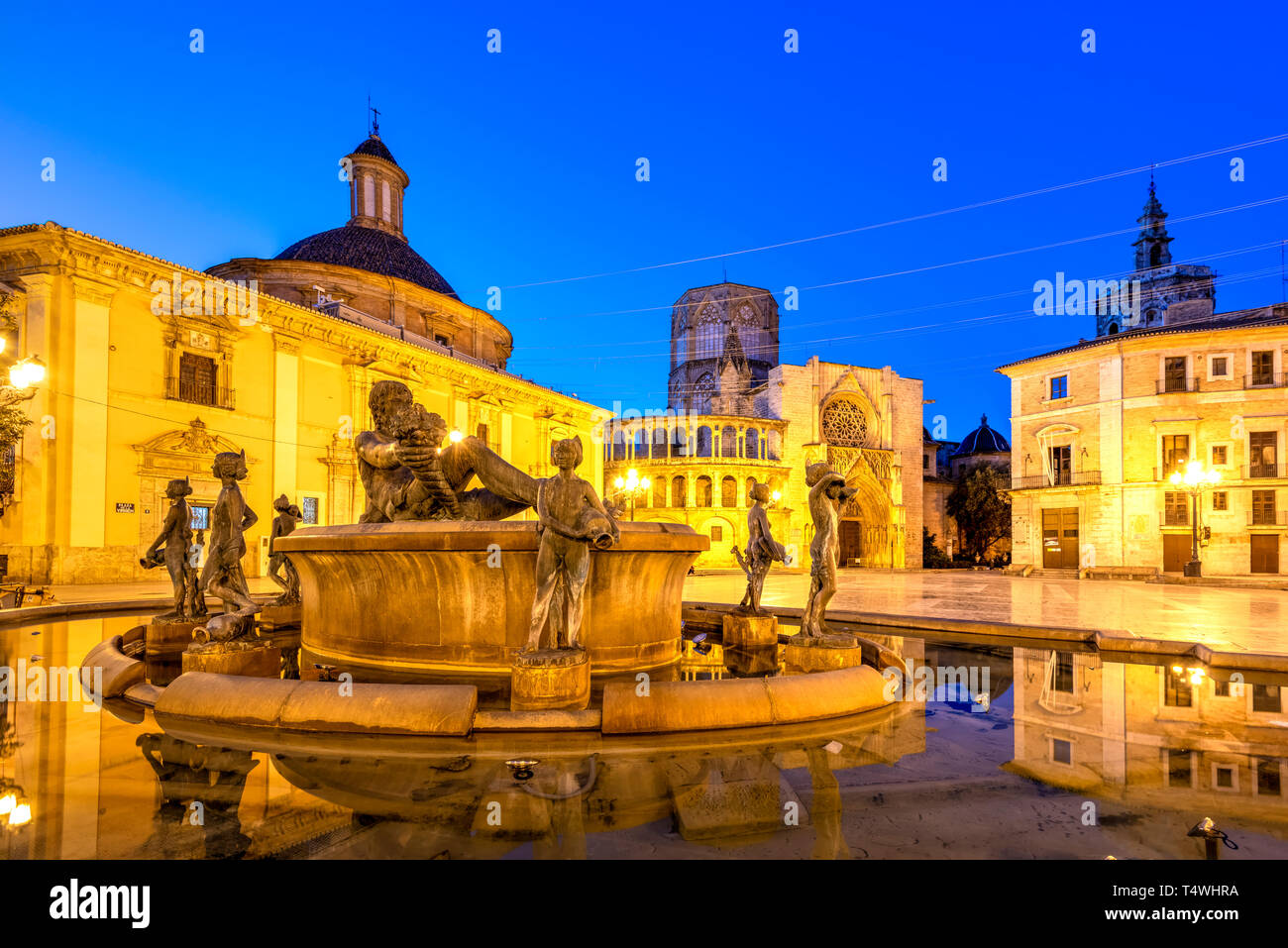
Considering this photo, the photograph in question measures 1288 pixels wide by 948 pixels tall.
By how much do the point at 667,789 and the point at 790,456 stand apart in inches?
1502

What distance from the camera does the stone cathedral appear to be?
123 feet

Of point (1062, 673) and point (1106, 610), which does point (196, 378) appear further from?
point (1106, 610)

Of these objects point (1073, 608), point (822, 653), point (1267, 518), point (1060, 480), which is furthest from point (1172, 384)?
point (822, 653)

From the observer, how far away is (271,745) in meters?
3.72

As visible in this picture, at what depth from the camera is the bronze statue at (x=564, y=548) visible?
14.1 feet

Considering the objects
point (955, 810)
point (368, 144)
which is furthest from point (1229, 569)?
point (368, 144)

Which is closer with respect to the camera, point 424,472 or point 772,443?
point 424,472

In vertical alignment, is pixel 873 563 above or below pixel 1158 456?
below

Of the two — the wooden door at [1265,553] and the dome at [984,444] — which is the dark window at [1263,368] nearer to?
the wooden door at [1265,553]

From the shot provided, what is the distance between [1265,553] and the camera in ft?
91.0

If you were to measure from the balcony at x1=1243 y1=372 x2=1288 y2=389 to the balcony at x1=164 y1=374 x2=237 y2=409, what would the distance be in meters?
41.0

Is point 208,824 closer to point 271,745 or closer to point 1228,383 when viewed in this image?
point 271,745
